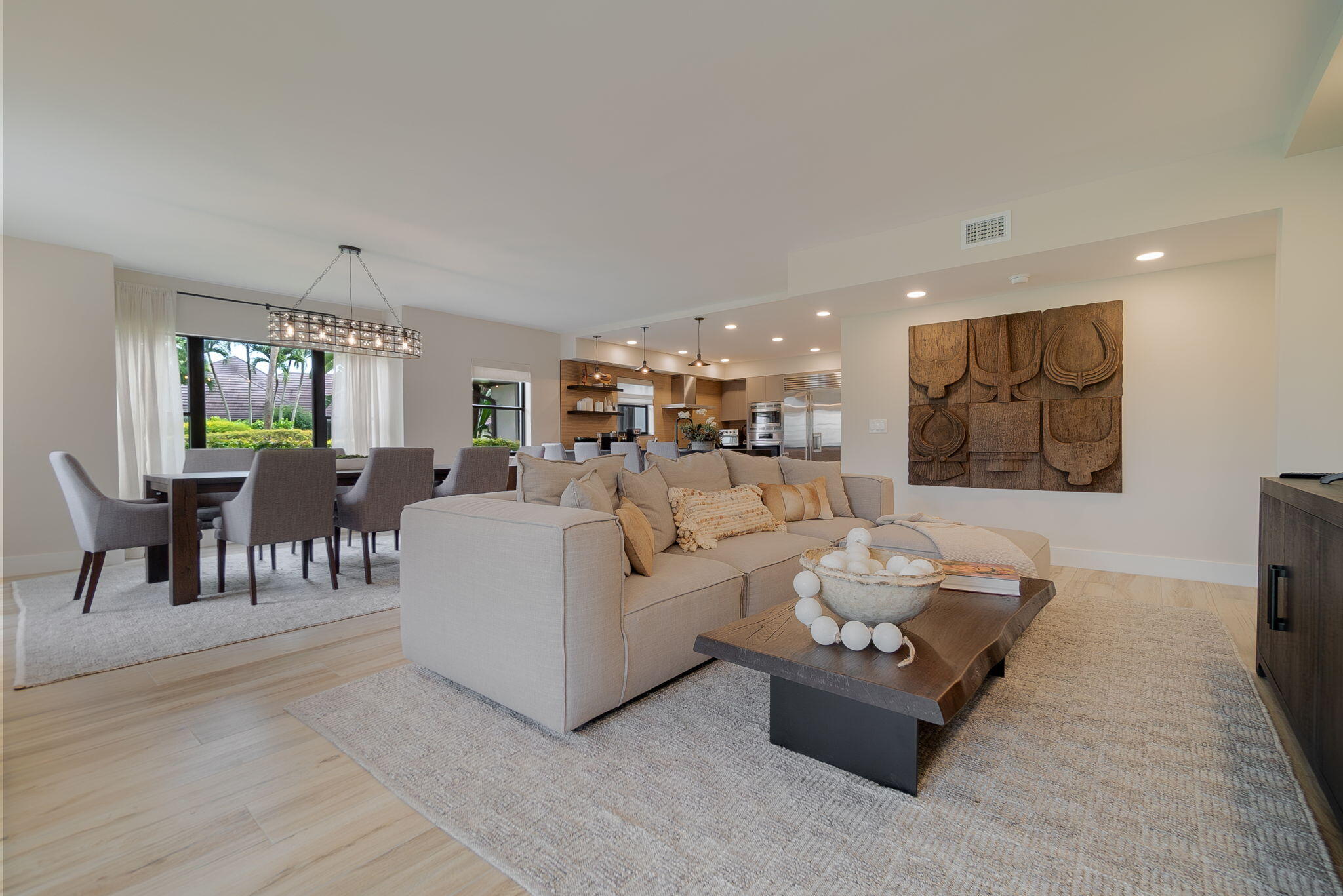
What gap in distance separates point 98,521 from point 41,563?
189cm

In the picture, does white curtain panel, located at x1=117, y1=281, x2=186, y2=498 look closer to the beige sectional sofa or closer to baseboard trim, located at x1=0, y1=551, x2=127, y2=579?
baseboard trim, located at x1=0, y1=551, x2=127, y2=579

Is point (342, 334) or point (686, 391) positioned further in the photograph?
point (686, 391)

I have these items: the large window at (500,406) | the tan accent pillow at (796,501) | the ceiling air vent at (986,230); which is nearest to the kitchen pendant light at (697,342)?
the large window at (500,406)

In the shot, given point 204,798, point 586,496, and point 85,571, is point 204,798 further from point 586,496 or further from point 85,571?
point 85,571

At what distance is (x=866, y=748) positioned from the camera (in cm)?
160

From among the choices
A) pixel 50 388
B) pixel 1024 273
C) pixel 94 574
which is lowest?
pixel 94 574

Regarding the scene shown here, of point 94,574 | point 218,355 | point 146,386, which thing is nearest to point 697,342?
point 218,355

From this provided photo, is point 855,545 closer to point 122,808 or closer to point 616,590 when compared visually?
point 616,590

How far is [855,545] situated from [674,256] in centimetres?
359

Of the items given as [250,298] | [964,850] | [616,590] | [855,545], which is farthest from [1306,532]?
[250,298]

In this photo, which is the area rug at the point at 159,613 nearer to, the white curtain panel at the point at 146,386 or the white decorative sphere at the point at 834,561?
the white curtain panel at the point at 146,386

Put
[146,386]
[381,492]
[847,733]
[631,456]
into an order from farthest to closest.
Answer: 1. [631,456]
2. [146,386]
3. [381,492]
4. [847,733]

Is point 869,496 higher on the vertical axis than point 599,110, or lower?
lower

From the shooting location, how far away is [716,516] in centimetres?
303
